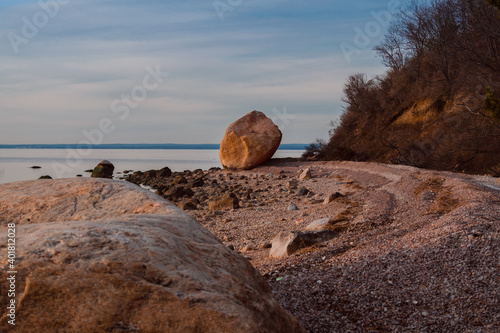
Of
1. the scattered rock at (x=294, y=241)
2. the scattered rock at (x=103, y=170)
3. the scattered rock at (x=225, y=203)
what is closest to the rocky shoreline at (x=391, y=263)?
the scattered rock at (x=294, y=241)

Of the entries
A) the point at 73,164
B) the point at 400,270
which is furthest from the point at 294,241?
the point at 73,164

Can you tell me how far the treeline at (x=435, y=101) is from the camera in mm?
17969

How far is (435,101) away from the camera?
76.5ft

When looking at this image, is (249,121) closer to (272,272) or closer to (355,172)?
(355,172)

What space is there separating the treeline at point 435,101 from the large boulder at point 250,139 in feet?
20.0

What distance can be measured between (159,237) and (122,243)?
11.2 inches

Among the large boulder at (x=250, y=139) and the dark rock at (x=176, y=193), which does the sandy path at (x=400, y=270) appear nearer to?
the dark rock at (x=176, y=193)

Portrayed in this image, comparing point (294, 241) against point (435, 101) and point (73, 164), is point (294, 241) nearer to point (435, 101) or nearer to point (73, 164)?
point (435, 101)

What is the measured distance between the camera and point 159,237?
2855mm

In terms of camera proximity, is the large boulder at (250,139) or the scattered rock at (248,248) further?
the large boulder at (250,139)

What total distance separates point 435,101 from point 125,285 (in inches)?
945

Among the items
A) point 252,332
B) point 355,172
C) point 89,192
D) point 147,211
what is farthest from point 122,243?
point 355,172

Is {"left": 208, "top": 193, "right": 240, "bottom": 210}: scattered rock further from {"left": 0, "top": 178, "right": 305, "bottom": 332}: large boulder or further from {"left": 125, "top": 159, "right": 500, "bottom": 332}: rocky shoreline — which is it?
{"left": 0, "top": 178, "right": 305, "bottom": 332}: large boulder

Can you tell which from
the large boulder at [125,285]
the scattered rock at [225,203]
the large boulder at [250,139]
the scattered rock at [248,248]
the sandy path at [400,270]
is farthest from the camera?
the large boulder at [250,139]
